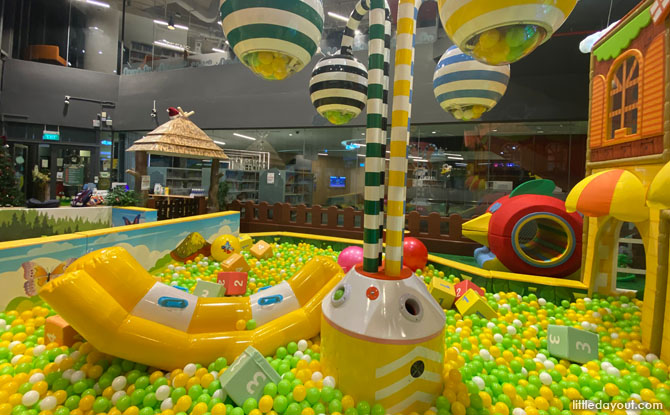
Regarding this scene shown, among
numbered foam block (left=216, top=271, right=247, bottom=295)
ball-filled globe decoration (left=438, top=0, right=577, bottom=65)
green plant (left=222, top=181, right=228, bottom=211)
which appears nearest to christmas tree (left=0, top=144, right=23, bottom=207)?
green plant (left=222, top=181, right=228, bottom=211)

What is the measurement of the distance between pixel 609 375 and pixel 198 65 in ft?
31.1

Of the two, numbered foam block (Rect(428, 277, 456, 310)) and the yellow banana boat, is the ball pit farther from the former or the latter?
numbered foam block (Rect(428, 277, 456, 310))

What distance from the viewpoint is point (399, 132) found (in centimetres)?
178

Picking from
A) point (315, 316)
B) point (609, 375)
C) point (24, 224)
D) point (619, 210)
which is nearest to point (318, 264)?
point (315, 316)

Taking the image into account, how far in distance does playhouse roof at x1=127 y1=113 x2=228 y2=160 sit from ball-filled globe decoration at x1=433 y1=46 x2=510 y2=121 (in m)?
3.82

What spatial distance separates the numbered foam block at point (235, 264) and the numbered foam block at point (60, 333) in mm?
1695

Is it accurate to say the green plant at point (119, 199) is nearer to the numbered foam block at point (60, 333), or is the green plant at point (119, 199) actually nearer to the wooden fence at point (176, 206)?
the wooden fence at point (176, 206)

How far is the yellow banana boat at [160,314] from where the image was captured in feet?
5.63

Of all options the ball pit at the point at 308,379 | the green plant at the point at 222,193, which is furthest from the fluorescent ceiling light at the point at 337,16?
the ball pit at the point at 308,379

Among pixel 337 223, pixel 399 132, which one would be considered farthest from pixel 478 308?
pixel 337 223

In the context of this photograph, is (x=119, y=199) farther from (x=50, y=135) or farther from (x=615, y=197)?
(x=50, y=135)

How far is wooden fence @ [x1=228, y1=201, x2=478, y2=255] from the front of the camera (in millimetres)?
5637

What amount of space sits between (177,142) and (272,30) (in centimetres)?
400

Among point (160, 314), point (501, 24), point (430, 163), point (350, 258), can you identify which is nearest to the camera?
point (501, 24)
